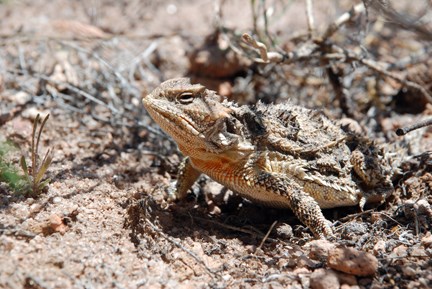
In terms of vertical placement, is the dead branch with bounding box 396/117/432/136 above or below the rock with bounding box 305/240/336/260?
above

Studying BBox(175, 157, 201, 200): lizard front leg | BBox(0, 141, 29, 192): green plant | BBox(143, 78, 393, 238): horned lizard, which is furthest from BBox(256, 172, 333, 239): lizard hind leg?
BBox(0, 141, 29, 192): green plant

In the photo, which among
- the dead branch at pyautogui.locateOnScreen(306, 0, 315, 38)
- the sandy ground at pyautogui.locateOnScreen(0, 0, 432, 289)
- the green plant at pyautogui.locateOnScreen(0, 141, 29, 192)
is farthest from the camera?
the dead branch at pyautogui.locateOnScreen(306, 0, 315, 38)

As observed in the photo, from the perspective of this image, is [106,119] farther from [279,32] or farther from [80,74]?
[279,32]

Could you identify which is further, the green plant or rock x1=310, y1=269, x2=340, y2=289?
the green plant

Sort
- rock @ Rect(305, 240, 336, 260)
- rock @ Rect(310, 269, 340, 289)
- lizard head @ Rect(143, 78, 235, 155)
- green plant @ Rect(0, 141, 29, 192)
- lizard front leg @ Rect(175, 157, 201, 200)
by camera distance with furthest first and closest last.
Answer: lizard front leg @ Rect(175, 157, 201, 200) → lizard head @ Rect(143, 78, 235, 155) → green plant @ Rect(0, 141, 29, 192) → rock @ Rect(305, 240, 336, 260) → rock @ Rect(310, 269, 340, 289)

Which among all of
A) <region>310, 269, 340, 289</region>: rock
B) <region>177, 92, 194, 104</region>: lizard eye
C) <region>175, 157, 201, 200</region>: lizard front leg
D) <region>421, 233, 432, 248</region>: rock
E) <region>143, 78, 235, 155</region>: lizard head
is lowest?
<region>175, 157, 201, 200</region>: lizard front leg

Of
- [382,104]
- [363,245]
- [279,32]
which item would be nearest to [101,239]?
[363,245]

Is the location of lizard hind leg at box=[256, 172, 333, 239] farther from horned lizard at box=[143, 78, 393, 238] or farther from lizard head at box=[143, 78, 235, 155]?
lizard head at box=[143, 78, 235, 155]
